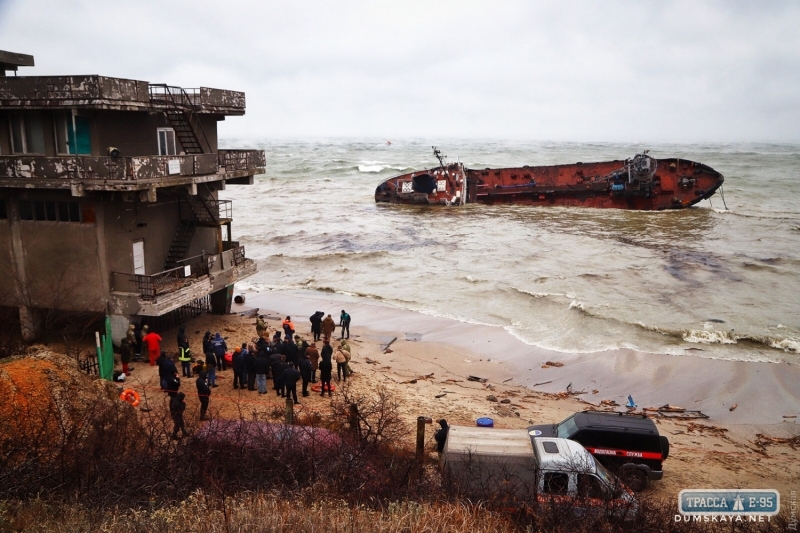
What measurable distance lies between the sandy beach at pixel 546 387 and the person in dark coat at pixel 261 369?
295 mm

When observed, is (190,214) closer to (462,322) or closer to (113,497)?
(462,322)

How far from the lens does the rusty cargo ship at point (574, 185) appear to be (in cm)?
4950

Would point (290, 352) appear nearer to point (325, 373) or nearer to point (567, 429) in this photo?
point (325, 373)

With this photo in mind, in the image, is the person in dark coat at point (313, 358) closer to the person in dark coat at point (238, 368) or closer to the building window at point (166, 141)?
the person in dark coat at point (238, 368)

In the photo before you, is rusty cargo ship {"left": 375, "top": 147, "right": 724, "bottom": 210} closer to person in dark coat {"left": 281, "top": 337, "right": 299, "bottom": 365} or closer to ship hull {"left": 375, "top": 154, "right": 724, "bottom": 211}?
ship hull {"left": 375, "top": 154, "right": 724, "bottom": 211}

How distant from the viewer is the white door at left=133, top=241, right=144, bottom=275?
17.9 meters

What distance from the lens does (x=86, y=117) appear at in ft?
52.6

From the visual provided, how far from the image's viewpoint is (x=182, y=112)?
17750mm

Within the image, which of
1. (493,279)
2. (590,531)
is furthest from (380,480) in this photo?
(493,279)

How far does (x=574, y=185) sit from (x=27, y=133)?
43564mm

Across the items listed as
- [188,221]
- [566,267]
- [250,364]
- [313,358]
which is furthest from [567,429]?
[566,267]

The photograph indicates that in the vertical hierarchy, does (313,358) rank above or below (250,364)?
below

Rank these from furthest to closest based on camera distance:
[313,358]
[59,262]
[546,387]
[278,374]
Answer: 1. [546,387]
2. [59,262]
3. [313,358]
4. [278,374]

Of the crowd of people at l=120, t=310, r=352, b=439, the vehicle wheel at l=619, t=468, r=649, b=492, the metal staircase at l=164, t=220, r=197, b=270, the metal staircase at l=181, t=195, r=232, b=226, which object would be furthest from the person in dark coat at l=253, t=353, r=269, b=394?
Result: the vehicle wheel at l=619, t=468, r=649, b=492
